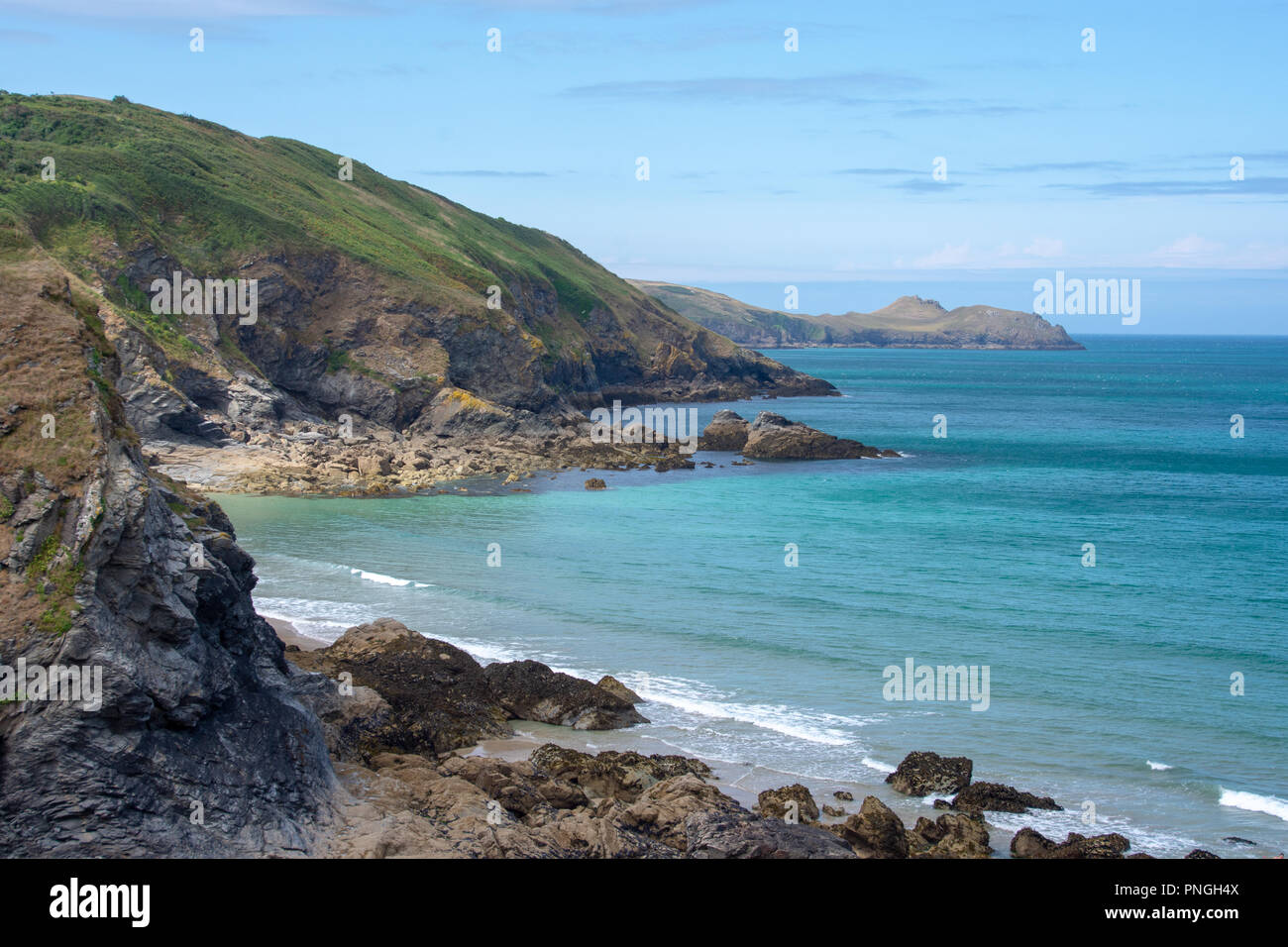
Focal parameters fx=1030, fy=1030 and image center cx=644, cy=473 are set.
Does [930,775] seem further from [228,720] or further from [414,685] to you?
[228,720]

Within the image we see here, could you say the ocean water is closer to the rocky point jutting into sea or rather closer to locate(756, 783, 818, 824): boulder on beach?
locate(756, 783, 818, 824): boulder on beach

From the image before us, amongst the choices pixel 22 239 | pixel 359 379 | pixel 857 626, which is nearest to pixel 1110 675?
pixel 857 626

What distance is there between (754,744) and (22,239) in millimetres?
15068

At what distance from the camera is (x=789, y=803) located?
16.8 m

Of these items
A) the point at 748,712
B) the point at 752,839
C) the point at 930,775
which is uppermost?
the point at 752,839

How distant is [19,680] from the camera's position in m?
11.5

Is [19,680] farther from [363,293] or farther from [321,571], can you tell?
[363,293]

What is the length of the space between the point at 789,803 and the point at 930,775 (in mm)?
3098

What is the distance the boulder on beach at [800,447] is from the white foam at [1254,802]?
5125 cm

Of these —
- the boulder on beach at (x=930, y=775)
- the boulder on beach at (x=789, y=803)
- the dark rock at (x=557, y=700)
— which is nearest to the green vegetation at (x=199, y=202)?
the dark rock at (x=557, y=700)

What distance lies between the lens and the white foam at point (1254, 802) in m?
17.5

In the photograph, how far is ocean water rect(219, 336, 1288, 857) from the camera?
19547 mm

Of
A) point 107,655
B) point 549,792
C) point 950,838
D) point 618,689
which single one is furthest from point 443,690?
point 950,838

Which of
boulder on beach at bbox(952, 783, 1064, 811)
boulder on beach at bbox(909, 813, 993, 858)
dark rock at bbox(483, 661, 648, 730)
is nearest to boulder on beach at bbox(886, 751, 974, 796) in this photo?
boulder on beach at bbox(952, 783, 1064, 811)
